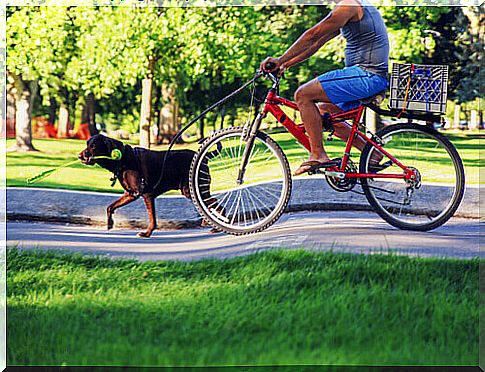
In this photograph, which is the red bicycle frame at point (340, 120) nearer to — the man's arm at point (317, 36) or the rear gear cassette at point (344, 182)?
the rear gear cassette at point (344, 182)

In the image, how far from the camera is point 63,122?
5.25 meters

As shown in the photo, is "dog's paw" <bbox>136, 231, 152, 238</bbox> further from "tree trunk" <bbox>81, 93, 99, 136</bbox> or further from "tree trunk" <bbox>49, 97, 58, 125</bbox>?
"tree trunk" <bbox>49, 97, 58, 125</bbox>

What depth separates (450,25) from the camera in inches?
205

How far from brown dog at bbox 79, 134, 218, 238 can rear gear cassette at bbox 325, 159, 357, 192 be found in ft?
3.13

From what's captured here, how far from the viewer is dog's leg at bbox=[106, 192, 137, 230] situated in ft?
17.1

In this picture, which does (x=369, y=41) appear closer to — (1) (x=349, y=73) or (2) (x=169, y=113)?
(1) (x=349, y=73)

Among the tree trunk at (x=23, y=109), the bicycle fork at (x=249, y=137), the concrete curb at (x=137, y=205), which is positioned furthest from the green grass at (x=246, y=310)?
the tree trunk at (x=23, y=109)

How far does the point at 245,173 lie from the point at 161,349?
1346mm

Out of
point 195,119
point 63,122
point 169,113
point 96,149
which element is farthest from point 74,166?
point 195,119

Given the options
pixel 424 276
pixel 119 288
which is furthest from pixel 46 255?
pixel 424 276

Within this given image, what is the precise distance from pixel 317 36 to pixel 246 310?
1963 millimetres

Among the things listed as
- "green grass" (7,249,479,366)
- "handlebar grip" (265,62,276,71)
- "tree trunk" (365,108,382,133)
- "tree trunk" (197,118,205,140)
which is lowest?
"green grass" (7,249,479,366)

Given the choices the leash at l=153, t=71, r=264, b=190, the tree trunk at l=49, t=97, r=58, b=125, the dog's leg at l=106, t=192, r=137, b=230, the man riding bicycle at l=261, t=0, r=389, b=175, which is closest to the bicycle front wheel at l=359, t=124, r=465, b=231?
the man riding bicycle at l=261, t=0, r=389, b=175

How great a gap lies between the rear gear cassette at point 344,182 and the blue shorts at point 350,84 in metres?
0.47
